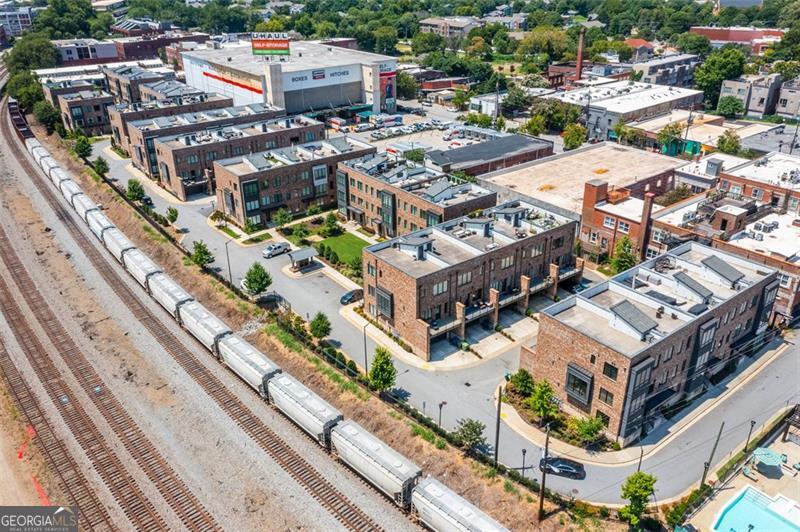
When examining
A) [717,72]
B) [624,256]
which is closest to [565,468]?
[624,256]

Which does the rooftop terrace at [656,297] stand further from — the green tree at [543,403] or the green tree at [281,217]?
the green tree at [281,217]

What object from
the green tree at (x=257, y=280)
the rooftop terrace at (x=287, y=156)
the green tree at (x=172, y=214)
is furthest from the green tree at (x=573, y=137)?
the green tree at (x=257, y=280)

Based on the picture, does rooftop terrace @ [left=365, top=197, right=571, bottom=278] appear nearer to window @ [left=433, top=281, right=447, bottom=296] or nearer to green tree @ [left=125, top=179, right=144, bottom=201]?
window @ [left=433, top=281, right=447, bottom=296]

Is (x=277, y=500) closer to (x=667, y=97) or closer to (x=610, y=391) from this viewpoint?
(x=610, y=391)

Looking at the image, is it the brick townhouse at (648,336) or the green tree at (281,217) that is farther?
the green tree at (281,217)

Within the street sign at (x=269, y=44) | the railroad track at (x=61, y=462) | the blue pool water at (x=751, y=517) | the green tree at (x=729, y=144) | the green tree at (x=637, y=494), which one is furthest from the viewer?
the street sign at (x=269, y=44)

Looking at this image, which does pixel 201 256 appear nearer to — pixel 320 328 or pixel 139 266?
pixel 139 266
